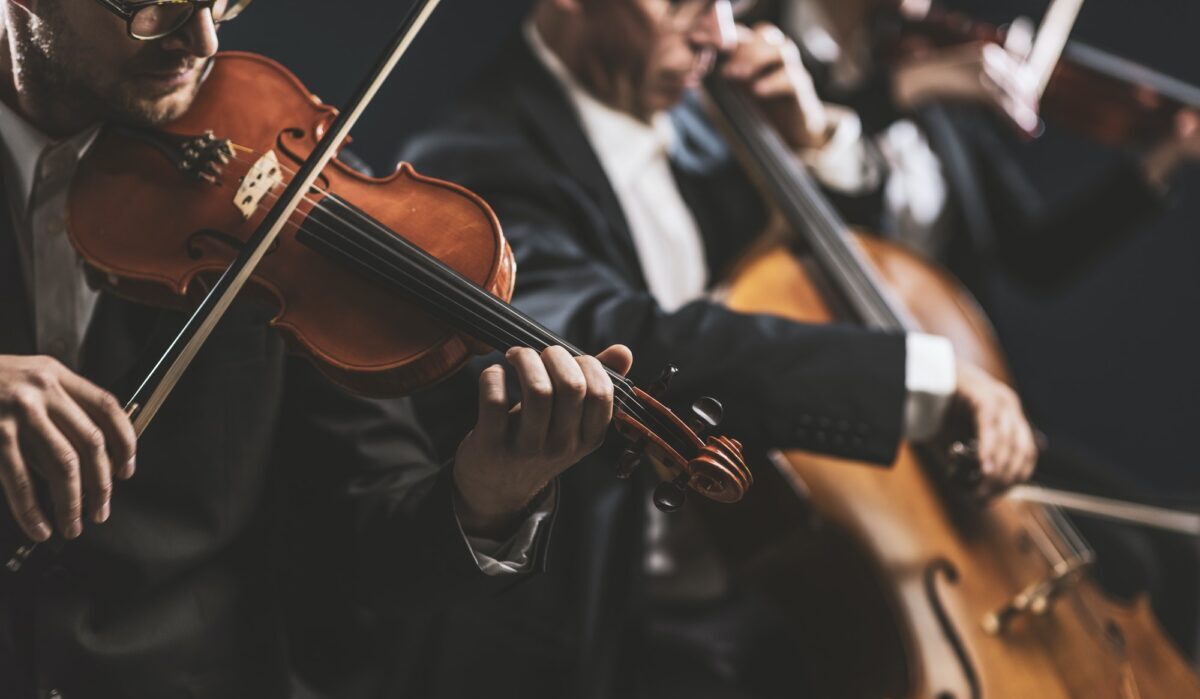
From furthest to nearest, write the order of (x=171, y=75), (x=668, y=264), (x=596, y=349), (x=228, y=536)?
(x=668, y=264) → (x=596, y=349) → (x=228, y=536) → (x=171, y=75)

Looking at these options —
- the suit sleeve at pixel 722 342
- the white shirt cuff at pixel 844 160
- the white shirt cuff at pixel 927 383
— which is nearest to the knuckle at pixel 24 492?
the suit sleeve at pixel 722 342

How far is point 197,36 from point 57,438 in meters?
0.26

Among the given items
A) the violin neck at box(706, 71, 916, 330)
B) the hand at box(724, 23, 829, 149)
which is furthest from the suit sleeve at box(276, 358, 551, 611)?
the hand at box(724, 23, 829, 149)

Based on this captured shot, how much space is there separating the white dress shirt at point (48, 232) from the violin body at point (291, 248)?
2 cm

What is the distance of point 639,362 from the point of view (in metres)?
0.89

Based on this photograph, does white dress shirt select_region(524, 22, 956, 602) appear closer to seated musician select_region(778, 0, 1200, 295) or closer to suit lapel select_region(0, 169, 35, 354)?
seated musician select_region(778, 0, 1200, 295)

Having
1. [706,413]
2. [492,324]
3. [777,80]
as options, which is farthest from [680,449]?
[777,80]

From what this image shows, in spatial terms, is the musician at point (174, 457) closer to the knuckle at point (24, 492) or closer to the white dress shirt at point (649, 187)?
the knuckle at point (24, 492)

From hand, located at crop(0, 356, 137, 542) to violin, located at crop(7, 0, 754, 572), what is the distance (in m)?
0.09

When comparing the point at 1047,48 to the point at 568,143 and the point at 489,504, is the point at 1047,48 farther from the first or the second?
the point at 489,504

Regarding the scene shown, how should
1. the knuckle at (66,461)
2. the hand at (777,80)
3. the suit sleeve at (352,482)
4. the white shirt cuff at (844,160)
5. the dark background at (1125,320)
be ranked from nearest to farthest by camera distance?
the knuckle at (66,461)
the suit sleeve at (352,482)
the hand at (777,80)
the white shirt cuff at (844,160)
the dark background at (1125,320)

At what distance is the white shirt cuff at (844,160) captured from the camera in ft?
5.11

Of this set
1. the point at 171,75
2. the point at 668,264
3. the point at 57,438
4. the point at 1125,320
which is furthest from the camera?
the point at 1125,320

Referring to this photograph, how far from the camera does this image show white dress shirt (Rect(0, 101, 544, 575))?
72 cm
